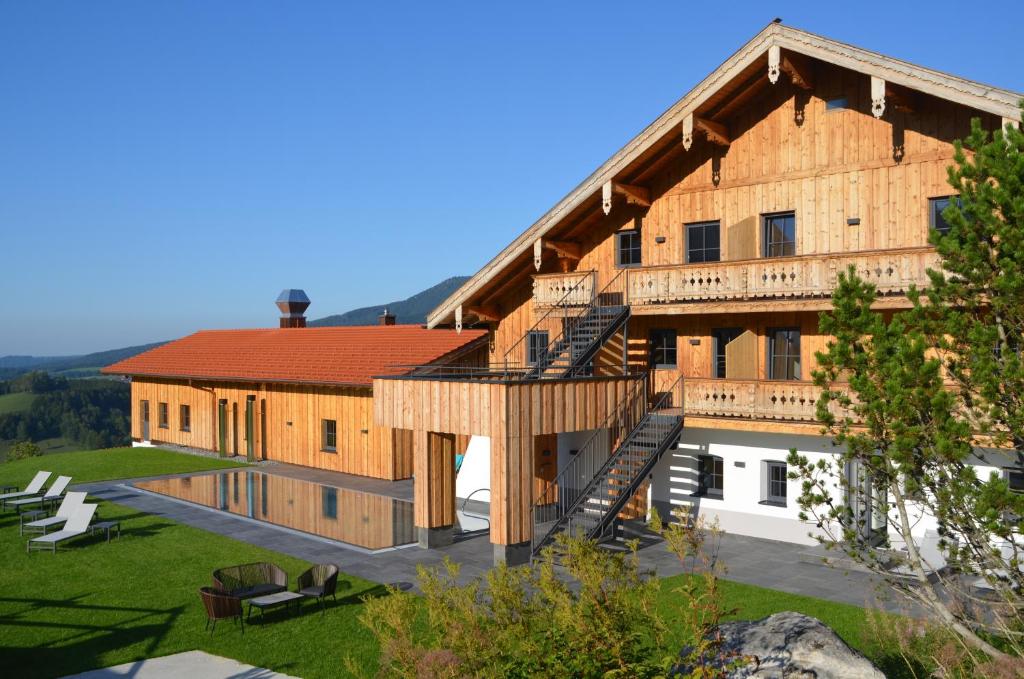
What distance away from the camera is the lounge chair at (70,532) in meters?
18.8

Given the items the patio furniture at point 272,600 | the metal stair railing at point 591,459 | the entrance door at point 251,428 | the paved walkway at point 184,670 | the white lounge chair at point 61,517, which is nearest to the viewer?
the paved walkway at point 184,670

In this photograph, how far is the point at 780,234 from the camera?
2045 centimetres

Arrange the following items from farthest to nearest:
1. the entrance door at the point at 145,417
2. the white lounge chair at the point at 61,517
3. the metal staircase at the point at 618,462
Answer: the entrance door at the point at 145,417 < the white lounge chair at the point at 61,517 < the metal staircase at the point at 618,462

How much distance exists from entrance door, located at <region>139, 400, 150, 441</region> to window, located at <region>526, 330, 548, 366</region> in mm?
23173

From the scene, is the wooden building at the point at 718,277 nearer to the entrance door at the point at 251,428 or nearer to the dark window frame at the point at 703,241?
the dark window frame at the point at 703,241

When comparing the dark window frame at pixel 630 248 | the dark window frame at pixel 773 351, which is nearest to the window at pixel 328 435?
the dark window frame at pixel 630 248

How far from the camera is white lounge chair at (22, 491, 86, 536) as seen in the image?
66.2 ft

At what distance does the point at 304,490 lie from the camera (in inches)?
1072

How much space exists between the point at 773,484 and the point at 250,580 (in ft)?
38.0

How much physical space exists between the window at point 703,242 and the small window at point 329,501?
1105cm

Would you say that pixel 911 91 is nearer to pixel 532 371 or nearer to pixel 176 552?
pixel 532 371

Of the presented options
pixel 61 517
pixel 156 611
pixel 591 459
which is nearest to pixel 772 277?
pixel 591 459

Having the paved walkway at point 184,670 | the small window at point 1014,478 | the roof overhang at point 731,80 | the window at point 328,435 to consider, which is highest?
the roof overhang at point 731,80

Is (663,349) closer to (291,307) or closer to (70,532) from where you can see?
(70,532)
